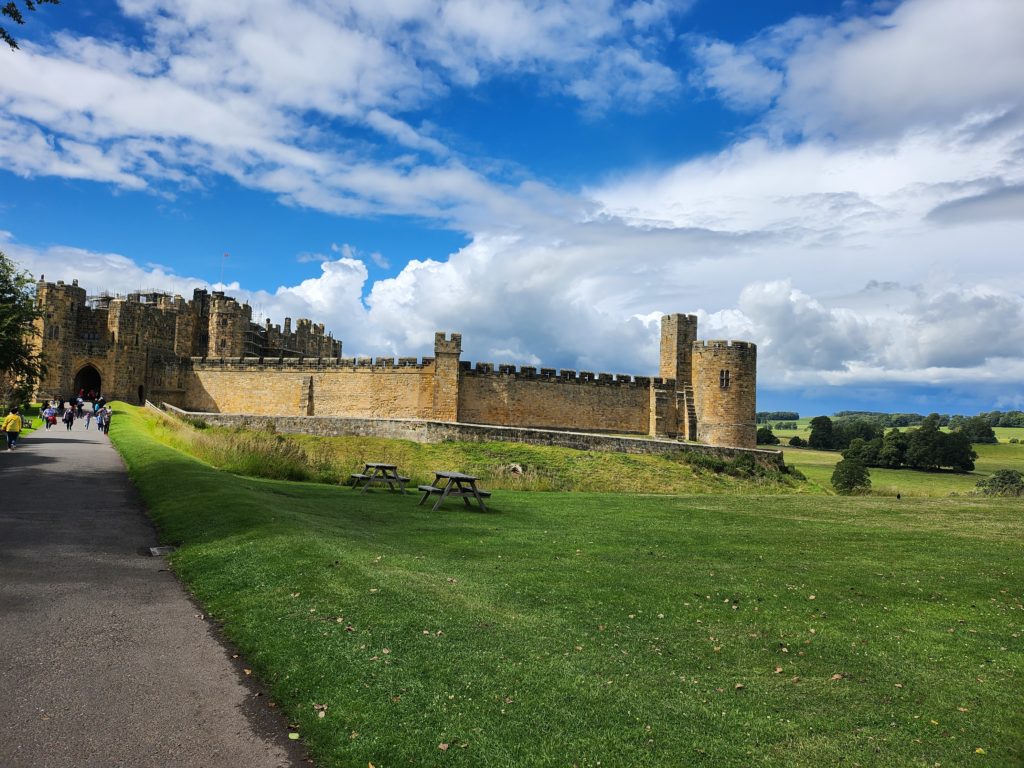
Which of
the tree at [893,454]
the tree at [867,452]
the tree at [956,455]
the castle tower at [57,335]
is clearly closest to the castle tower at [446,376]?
the castle tower at [57,335]

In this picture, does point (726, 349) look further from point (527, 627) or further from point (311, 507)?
point (527, 627)

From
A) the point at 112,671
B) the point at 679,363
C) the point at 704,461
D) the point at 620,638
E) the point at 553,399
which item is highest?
the point at 679,363

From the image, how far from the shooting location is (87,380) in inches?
1986

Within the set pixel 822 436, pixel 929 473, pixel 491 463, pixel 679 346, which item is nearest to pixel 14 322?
pixel 491 463

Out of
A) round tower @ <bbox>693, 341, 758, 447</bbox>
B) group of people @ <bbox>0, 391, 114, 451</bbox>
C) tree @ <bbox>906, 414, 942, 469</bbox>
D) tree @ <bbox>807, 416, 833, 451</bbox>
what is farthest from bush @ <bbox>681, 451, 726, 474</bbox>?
tree @ <bbox>807, 416, 833, 451</bbox>

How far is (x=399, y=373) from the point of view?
130 feet

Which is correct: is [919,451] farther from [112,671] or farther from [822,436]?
[112,671]

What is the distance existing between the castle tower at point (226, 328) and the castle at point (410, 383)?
3.29 meters

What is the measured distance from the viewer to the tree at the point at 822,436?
7888 cm

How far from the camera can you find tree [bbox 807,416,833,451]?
78875 millimetres

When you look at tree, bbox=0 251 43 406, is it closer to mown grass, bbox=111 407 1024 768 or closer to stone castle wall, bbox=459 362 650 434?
mown grass, bbox=111 407 1024 768

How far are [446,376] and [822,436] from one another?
57.2 metres

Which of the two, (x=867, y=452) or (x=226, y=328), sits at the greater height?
(x=226, y=328)

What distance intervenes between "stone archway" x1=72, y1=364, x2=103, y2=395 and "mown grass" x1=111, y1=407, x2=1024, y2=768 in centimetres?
4432
